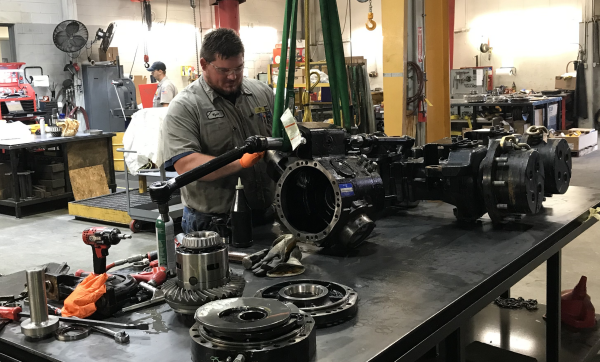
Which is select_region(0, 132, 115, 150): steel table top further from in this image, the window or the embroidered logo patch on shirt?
the embroidered logo patch on shirt

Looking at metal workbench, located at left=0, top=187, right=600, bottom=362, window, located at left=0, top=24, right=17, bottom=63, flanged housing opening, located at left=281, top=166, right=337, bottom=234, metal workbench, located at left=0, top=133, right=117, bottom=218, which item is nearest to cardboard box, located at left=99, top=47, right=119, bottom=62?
window, located at left=0, top=24, right=17, bottom=63

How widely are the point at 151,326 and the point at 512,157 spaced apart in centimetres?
114

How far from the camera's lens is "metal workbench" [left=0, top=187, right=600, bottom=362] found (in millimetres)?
1065

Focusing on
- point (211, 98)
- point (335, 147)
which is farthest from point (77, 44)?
point (335, 147)

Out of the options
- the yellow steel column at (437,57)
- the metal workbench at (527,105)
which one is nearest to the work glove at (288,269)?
the yellow steel column at (437,57)

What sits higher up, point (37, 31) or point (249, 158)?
point (37, 31)

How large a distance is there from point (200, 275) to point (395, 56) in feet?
12.9

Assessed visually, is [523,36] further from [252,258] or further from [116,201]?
[252,258]

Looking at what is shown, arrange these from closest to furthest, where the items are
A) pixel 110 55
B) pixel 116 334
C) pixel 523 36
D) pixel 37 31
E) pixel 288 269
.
Answer: pixel 116 334 < pixel 288 269 < pixel 37 31 < pixel 110 55 < pixel 523 36

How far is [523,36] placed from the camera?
33.9 feet

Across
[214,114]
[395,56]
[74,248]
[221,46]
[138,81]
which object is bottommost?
[74,248]

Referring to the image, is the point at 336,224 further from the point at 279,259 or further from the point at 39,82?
the point at 39,82

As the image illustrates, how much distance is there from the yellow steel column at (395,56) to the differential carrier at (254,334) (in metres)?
3.91

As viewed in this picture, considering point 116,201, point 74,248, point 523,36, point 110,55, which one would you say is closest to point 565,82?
point 523,36
